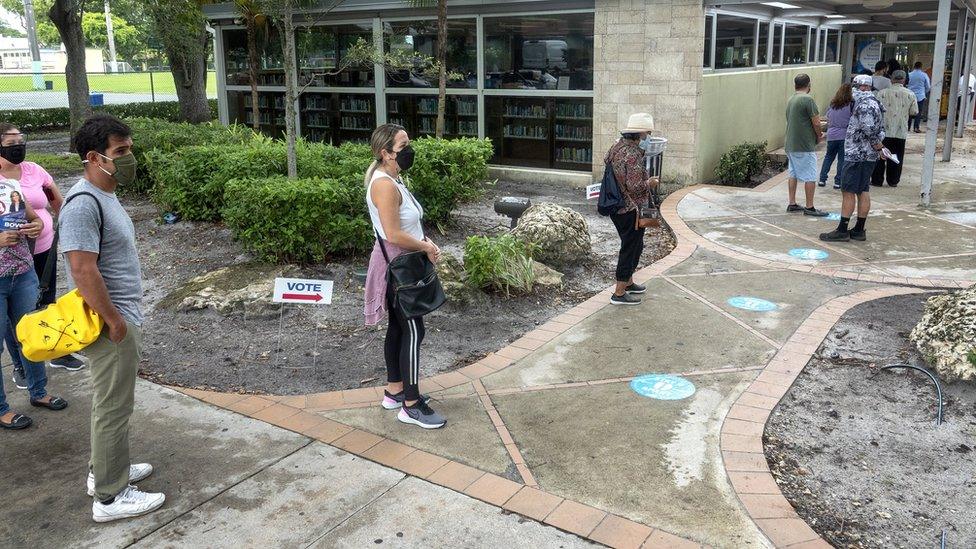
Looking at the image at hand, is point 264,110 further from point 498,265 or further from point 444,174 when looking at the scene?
point 498,265

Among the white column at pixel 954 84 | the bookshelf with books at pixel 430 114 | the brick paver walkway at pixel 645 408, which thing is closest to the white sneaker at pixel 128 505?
the brick paver walkway at pixel 645 408

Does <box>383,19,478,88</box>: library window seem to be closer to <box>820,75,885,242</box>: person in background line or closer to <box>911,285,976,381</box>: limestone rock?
<box>820,75,885,242</box>: person in background line

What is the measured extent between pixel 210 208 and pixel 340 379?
4.82 metres

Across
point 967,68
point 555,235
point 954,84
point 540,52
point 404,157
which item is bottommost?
point 555,235

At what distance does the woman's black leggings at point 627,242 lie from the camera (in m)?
6.21

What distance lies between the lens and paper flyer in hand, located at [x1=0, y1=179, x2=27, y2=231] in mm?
4387

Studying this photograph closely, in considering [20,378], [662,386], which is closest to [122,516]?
[20,378]

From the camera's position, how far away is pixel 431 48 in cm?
1334

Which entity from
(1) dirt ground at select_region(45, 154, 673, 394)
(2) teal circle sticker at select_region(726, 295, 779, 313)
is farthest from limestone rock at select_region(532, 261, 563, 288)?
(2) teal circle sticker at select_region(726, 295, 779, 313)

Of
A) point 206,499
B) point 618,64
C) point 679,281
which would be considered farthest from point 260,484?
point 618,64

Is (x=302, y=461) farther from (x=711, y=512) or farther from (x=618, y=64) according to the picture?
(x=618, y=64)

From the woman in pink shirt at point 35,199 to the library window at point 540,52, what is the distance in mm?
8535

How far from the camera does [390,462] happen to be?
13.1 feet

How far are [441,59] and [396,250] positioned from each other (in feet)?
28.1
